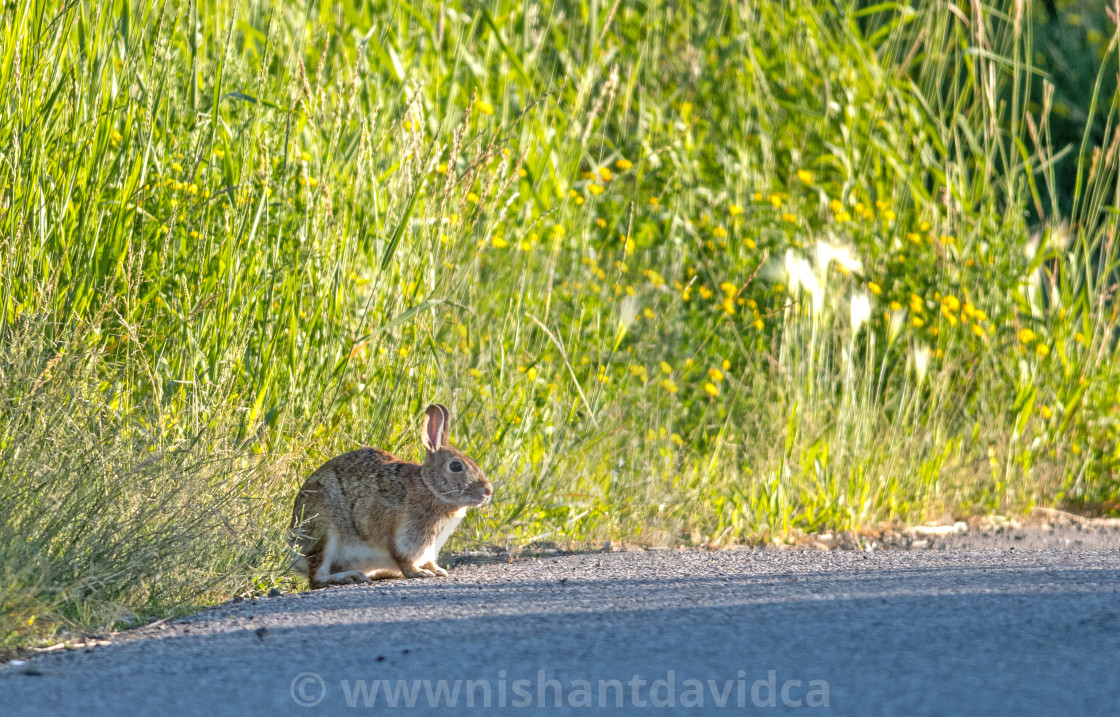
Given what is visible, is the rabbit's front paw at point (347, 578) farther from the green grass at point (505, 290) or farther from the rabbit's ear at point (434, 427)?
the rabbit's ear at point (434, 427)

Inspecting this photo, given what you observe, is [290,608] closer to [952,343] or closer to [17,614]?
[17,614]

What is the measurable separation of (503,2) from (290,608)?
15.0 ft

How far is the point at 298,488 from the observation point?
5.04 metres

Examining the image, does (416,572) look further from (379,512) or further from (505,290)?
(505,290)

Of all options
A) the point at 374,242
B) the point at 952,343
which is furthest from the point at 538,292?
the point at 952,343

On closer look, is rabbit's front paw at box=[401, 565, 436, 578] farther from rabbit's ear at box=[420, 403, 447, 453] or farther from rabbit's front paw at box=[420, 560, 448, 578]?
rabbit's ear at box=[420, 403, 447, 453]

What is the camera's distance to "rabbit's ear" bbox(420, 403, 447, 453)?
197 inches

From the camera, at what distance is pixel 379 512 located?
4867mm

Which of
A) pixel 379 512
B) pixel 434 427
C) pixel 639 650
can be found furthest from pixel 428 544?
pixel 639 650

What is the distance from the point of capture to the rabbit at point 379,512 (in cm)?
481

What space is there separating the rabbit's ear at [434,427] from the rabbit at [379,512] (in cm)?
6

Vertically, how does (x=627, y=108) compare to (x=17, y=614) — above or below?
above

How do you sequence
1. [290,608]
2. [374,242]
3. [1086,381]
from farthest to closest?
[1086,381] < [374,242] < [290,608]

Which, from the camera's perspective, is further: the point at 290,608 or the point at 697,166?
the point at 697,166
